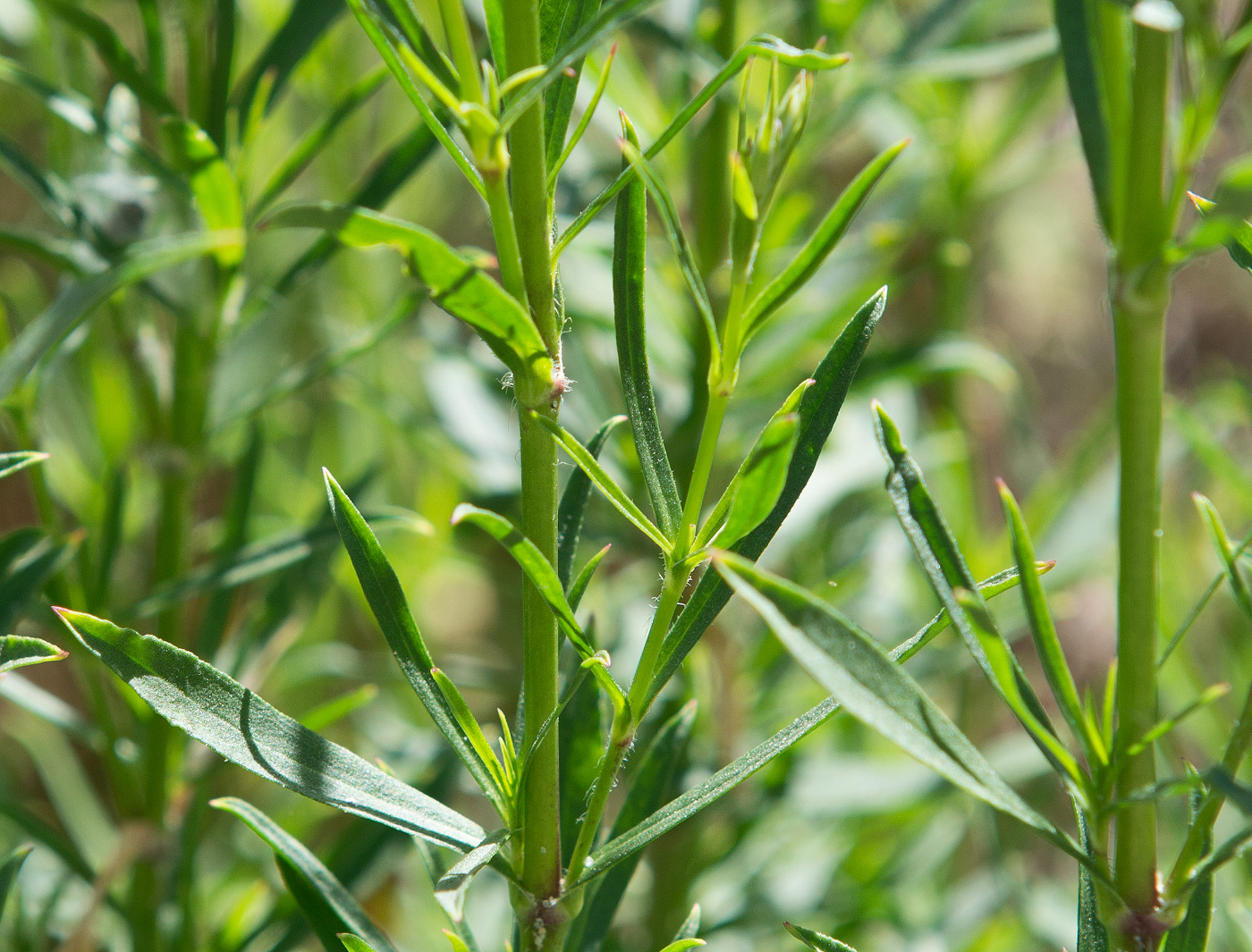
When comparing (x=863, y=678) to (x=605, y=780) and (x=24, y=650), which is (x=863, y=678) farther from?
(x=24, y=650)

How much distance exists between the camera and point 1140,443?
0.27m

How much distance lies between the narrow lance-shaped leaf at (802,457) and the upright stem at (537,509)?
35 mm

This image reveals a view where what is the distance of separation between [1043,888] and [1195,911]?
0.59 m

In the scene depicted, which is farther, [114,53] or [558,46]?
[114,53]

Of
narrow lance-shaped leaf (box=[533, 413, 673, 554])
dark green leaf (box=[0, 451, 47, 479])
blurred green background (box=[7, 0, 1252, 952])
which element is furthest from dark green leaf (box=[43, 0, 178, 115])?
narrow lance-shaped leaf (box=[533, 413, 673, 554])

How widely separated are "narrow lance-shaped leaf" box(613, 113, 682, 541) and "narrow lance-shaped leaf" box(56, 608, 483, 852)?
0.38ft

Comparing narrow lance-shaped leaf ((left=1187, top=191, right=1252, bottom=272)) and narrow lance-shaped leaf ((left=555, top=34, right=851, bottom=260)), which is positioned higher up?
narrow lance-shaped leaf ((left=555, top=34, right=851, bottom=260))

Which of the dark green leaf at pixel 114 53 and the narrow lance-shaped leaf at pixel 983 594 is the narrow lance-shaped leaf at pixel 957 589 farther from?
the dark green leaf at pixel 114 53

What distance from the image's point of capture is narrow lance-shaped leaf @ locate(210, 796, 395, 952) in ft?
1.18

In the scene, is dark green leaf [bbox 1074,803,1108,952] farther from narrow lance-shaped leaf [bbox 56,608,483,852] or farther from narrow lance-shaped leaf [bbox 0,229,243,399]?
narrow lance-shaped leaf [bbox 0,229,243,399]

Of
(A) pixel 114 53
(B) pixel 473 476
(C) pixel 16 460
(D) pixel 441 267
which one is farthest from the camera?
(B) pixel 473 476

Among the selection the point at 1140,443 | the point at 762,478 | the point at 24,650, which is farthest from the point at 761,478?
the point at 24,650

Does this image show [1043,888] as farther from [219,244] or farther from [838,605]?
[219,244]

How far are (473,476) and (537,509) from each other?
51 cm
